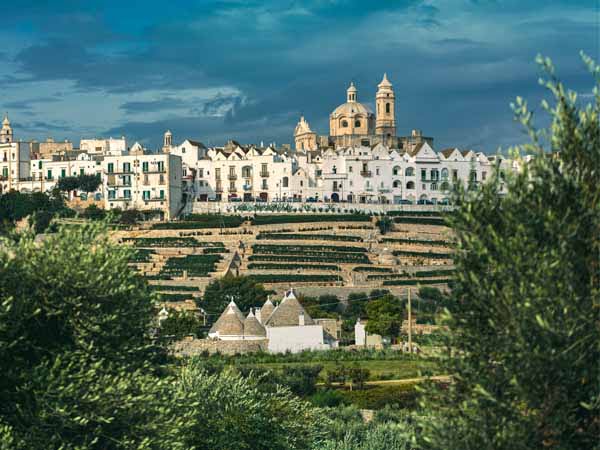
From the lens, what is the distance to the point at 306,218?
9444 centimetres

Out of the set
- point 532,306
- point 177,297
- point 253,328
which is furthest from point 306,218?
point 532,306

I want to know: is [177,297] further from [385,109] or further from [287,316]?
[385,109]

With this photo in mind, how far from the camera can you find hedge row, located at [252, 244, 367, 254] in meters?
86.4

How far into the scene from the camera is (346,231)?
92.2m

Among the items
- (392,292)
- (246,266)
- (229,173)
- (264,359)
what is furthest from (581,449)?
(229,173)

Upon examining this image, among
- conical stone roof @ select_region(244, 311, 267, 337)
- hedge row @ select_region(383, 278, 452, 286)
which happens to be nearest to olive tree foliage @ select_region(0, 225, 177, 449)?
conical stone roof @ select_region(244, 311, 267, 337)

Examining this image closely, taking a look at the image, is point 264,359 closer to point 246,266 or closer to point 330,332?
point 330,332

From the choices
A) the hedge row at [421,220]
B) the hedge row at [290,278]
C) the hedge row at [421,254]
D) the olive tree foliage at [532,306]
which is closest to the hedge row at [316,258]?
the hedge row at [290,278]

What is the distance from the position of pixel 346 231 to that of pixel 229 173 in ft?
61.8

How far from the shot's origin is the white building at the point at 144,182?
3991 inches

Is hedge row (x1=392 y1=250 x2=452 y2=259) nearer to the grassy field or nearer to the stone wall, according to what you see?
the stone wall

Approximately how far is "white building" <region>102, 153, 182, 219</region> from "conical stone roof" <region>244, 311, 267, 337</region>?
41.8 meters

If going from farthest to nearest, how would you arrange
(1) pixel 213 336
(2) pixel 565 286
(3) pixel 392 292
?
(3) pixel 392 292 → (1) pixel 213 336 → (2) pixel 565 286

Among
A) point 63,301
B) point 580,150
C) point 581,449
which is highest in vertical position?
point 580,150
